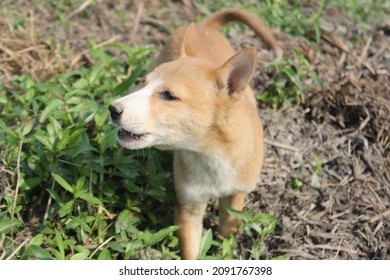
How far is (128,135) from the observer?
418 centimetres

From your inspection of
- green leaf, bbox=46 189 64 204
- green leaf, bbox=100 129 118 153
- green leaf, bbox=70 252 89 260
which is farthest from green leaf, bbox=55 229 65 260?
green leaf, bbox=100 129 118 153

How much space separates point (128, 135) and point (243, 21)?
101 inches

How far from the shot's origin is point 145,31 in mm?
7340

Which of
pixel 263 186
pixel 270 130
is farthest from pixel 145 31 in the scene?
pixel 263 186

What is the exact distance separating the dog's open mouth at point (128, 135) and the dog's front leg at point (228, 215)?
1.16 m

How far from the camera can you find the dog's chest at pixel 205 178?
178 inches

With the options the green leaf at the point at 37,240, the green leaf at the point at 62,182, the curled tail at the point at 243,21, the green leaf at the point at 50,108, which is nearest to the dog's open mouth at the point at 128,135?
the green leaf at the point at 62,182

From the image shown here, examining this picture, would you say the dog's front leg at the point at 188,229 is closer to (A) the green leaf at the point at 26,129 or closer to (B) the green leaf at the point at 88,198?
(B) the green leaf at the point at 88,198

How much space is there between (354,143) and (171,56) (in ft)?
6.72

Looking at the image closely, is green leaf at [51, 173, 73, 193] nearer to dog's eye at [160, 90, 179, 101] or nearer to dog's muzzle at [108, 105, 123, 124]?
dog's muzzle at [108, 105, 123, 124]

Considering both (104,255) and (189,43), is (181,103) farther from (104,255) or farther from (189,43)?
(104,255)

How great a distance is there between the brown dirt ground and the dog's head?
1.41m

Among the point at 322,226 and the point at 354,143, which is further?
the point at 354,143

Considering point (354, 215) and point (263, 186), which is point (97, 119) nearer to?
point (263, 186)
